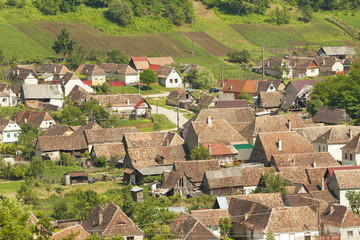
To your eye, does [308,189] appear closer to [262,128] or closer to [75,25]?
[262,128]

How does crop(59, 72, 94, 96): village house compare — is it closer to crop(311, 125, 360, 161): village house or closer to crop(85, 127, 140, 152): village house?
crop(85, 127, 140, 152): village house

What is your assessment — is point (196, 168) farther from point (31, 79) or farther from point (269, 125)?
point (31, 79)

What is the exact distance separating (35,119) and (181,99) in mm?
17808

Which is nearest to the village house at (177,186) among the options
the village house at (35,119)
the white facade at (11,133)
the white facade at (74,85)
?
the white facade at (11,133)

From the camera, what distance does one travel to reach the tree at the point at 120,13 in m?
127

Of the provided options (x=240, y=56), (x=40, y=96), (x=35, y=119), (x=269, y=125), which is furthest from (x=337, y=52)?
(x=35, y=119)

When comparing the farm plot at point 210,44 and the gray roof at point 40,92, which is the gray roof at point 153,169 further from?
the farm plot at point 210,44

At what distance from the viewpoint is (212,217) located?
1817 inches

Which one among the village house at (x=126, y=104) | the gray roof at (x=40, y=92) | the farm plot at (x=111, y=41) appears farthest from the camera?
the farm plot at (x=111, y=41)

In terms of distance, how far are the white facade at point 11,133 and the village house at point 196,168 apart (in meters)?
23.5

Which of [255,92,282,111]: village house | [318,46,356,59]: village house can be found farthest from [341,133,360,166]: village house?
[318,46,356,59]: village house

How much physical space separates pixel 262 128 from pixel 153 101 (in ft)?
74.9

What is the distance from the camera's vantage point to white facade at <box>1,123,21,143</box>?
7394cm

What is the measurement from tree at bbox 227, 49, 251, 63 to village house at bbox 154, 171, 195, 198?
61.5m
